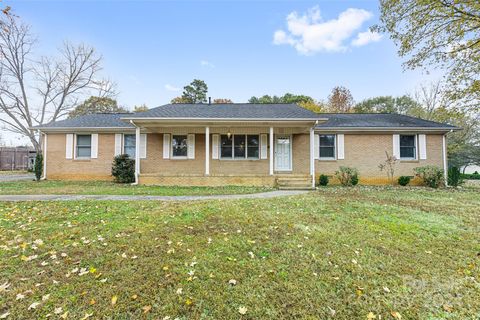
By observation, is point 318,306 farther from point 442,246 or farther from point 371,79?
point 371,79

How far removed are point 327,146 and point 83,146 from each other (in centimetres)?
1397

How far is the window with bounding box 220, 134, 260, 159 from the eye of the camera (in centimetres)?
1226

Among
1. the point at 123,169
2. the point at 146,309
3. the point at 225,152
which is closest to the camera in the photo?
the point at 146,309

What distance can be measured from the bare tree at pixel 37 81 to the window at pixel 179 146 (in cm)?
1696

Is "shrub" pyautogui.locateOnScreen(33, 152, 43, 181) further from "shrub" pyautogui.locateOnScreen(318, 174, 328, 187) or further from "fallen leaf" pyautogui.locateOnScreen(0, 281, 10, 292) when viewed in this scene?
"shrub" pyautogui.locateOnScreen(318, 174, 328, 187)

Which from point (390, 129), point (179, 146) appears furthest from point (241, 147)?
point (390, 129)

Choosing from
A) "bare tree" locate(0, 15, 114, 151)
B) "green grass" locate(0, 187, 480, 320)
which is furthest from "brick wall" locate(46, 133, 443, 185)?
"bare tree" locate(0, 15, 114, 151)

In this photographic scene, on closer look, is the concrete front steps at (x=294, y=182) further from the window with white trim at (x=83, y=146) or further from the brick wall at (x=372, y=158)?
the window with white trim at (x=83, y=146)

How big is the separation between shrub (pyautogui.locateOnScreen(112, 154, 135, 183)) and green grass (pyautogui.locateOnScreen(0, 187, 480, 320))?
20.8ft

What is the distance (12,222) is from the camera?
4.42 meters

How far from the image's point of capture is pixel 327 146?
12.3m

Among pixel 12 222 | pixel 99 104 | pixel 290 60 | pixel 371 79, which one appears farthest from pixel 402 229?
pixel 99 104

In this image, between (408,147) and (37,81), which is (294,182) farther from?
(37,81)

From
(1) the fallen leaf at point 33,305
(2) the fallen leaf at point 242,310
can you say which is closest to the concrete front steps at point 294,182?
(2) the fallen leaf at point 242,310
